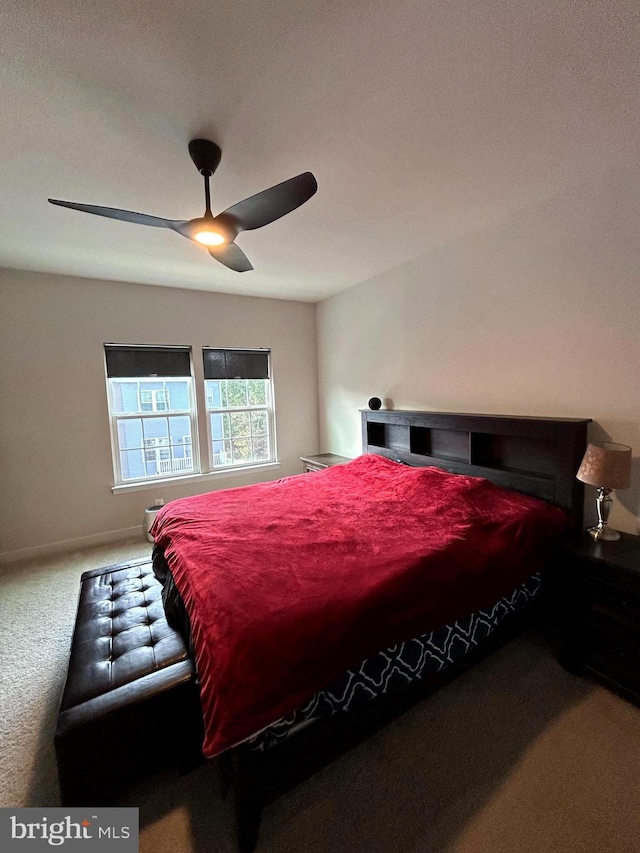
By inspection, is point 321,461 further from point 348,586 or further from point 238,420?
point 348,586

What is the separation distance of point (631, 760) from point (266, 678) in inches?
60.9

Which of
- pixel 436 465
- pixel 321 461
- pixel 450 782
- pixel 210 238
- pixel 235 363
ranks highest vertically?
pixel 210 238

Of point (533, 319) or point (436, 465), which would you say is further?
point (436, 465)

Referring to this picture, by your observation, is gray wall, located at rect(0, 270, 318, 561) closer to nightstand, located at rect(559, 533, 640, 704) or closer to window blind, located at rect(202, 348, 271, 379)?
window blind, located at rect(202, 348, 271, 379)

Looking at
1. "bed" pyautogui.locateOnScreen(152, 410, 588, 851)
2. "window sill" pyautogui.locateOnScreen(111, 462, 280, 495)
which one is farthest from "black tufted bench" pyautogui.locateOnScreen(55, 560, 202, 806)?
"window sill" pyautogui.locateOnScreen(111, 462, 280, 495)

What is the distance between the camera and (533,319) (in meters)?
2.36

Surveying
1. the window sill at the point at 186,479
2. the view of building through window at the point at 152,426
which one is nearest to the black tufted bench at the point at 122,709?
the window sill at the point at 186,479

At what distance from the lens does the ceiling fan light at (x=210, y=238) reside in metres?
1.66

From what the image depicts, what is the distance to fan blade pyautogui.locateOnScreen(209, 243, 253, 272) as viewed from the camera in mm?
1920

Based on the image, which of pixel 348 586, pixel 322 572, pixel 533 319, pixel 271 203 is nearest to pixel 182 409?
pixel 271 203

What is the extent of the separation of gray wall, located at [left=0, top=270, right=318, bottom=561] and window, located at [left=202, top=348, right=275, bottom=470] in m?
0.28

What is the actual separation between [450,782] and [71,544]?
12.0 feet

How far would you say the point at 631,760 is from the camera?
139 cm

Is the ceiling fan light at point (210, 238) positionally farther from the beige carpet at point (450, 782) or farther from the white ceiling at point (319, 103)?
the beige carpet at point (450, 782)
